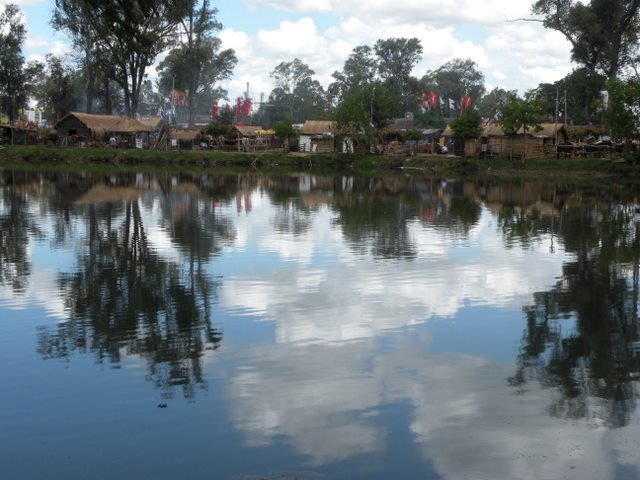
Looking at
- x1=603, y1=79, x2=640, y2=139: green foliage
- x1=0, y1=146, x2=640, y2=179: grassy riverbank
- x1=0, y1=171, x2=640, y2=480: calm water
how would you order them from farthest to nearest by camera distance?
1. x1=0, y1=146, x2=640, y2=179: grassy riverbank
2. x1=603, y1=79, x2=640, y2=139: green foliage
3. x1=0, y1=171, x2=640, y2=480: calm water

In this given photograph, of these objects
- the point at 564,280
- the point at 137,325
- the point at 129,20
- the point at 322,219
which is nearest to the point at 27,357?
the point at 137,325

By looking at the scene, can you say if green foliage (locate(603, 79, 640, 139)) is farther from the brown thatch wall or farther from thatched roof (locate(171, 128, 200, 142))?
thatched roof (locate(171, 128, 200, 142))

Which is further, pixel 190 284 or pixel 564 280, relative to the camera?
pixel 564 280

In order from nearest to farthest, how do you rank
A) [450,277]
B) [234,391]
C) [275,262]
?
[234,391]
[450,277]
[275,262]

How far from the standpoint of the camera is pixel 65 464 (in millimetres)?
7082

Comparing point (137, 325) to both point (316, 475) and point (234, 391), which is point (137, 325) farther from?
point (316, 475)

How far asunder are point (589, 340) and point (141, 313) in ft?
22.5

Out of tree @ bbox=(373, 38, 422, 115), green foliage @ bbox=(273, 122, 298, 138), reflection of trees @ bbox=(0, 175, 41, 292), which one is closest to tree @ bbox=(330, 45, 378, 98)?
tree @ bbox=(373, 38, 422, 115)

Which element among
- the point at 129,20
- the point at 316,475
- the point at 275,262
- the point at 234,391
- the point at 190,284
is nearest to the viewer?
the point at 316,475

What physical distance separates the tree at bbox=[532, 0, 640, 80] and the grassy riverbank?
456 inches

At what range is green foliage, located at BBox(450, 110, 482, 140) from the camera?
63.5m

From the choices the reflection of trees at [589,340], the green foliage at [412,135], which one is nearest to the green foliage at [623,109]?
the green foliage at [412,135]

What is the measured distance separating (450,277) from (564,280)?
2.35 metres

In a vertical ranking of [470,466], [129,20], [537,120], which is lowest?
[470,466]
